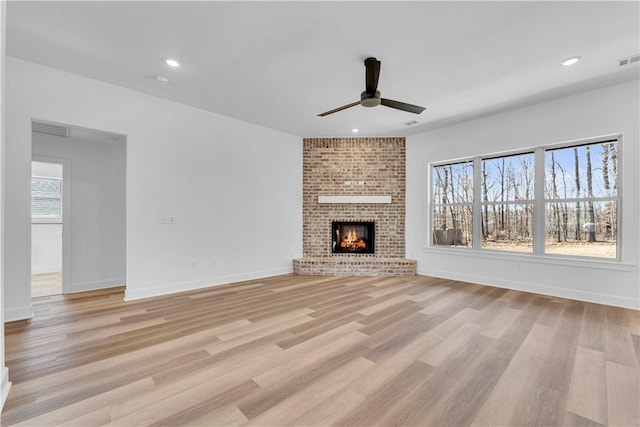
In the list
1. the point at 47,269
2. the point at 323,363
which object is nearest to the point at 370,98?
the point at 323,363

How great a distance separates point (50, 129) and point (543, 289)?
23.9 ft

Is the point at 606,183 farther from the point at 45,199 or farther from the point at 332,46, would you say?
the point at 45,199

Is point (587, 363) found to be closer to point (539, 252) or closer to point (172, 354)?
point (539, 252)

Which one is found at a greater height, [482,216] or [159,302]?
[482,216]

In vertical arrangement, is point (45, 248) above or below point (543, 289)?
above

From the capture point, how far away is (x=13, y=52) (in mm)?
2844

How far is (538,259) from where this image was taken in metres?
4.12

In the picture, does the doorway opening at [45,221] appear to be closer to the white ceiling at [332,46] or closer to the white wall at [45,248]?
the white wall at [45,248]

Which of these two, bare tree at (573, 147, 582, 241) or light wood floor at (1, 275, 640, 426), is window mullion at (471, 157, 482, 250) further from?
light wood floor at (1, 275, 640, 426)

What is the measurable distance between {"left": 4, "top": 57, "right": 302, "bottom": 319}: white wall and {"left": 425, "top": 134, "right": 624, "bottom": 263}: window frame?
272 cm

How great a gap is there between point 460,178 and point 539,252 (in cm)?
173

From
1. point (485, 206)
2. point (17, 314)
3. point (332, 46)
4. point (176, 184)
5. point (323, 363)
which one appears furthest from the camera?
point (485, 206)

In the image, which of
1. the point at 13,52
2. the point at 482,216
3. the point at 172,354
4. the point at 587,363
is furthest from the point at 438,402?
the point at 13,52

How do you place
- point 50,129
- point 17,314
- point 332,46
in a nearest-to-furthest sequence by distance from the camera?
point 332,46 → point 17,314 → point 50,129
